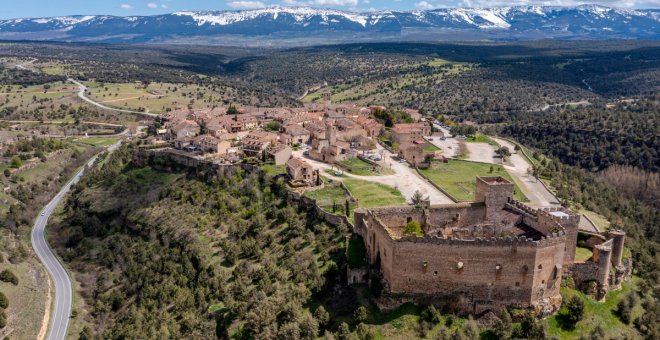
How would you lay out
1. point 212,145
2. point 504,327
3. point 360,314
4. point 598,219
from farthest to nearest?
point 212,145 < point 598,219 < point 360,314 < point 504,327

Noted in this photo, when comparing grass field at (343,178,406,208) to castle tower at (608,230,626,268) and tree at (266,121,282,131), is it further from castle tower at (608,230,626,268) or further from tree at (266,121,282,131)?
tree at (266,121,282,131)

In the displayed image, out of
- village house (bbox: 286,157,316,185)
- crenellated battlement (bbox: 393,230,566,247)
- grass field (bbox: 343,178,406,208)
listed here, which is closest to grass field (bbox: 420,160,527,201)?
grass field (bbox: 343,178,406,208)

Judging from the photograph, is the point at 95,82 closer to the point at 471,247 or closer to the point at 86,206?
the point at 86,206

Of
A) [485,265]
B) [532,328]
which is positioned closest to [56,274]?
[485,265]

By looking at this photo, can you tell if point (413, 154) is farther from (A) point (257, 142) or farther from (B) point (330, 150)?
(A) point (257, 142)

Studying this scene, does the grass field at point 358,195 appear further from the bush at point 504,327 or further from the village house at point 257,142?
the bush at point 504,327

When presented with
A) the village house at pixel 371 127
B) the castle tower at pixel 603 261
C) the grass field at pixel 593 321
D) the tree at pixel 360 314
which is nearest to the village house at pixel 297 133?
the village house at pixel 371 127
